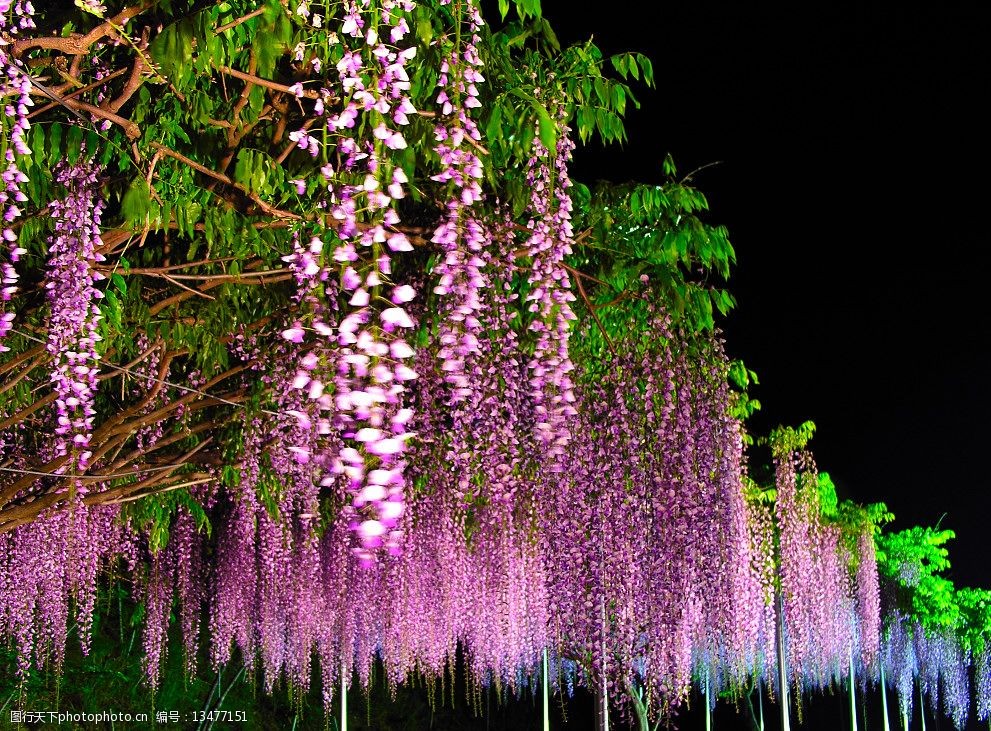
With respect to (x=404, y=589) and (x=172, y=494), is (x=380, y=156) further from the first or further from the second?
(x=404, y=589)

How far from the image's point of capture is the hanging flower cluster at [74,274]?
3785 mm

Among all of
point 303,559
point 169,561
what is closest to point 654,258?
point 303,559

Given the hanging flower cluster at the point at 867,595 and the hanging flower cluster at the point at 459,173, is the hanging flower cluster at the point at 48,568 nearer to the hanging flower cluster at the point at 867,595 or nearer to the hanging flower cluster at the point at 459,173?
the hanging flower cluster at the point at 459,173

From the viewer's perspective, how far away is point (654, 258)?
5.05 metres

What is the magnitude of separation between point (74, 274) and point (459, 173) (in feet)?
5.54

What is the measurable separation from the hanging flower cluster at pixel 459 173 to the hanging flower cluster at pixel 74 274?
1311mm

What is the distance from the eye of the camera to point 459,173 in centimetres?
312

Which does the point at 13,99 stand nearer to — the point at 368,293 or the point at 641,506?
the point at 368,293

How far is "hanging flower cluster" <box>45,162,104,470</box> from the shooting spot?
379 cm

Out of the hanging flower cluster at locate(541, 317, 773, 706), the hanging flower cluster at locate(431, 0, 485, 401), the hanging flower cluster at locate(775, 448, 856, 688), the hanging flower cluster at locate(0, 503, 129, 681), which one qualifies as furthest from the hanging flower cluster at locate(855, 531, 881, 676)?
the hanging flower cluster at locate(431, 0, 485, 401)

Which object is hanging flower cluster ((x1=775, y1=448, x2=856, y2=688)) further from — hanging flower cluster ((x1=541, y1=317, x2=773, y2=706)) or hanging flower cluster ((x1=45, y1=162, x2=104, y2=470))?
hanging flower cluster ((x1=45, y1=162, x2=104, y2=470))

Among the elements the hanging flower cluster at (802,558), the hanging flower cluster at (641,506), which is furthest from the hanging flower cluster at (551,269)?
the hanging flower cluster at (802,558)

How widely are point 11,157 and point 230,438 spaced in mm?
3485

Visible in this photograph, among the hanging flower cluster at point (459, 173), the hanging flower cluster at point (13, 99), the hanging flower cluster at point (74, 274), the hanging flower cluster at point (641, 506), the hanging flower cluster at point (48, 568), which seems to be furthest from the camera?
the hanging flower cluster at point (48, 568)
